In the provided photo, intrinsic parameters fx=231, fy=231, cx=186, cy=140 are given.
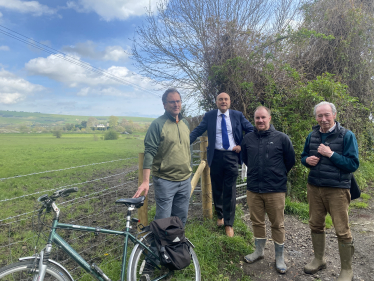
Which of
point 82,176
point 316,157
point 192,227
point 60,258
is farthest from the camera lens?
point 82,176

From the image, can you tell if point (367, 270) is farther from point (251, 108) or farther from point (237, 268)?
point (251, 108)

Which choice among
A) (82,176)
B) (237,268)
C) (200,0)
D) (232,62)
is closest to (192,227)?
(237,268)

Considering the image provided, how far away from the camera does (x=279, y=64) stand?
6.83 meters

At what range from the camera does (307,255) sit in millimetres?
3461

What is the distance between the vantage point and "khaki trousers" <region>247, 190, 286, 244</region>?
2.85 m

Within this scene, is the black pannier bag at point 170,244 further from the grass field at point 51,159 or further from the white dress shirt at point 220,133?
the grass field at point 51,159

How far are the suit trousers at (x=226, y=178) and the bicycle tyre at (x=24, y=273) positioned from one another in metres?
2.29

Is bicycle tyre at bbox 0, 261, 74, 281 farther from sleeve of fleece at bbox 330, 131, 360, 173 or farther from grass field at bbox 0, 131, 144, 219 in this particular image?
grass field at bbox 0, 131, 144, 219

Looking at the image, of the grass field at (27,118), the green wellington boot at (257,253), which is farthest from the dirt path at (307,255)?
the grass field at (27,118)

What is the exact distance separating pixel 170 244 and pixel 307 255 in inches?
95.3

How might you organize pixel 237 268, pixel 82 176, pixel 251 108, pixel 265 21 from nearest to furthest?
pixel 237 268 → pixel 251 108 → pixel 265 21 → pixel 82 176

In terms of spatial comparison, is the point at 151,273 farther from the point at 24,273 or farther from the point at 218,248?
the point at 218,248

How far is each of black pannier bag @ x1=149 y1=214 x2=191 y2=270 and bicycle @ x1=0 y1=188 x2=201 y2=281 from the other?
192 millimetres

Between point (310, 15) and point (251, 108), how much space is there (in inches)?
223
